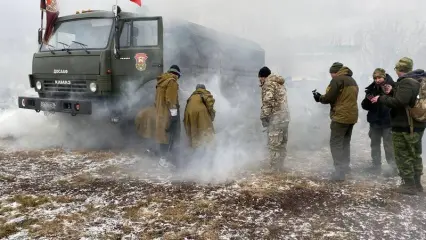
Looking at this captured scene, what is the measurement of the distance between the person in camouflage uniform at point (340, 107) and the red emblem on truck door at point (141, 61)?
299 cm

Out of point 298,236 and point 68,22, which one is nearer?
point 298,236

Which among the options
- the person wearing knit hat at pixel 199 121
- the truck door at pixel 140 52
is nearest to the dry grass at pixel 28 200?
the person wearing knit hat at pixel 199 121

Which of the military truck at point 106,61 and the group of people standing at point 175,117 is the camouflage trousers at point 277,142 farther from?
the military truck at point 106,61

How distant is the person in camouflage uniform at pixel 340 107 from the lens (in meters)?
4.66

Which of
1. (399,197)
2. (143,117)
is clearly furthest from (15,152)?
(399,197)

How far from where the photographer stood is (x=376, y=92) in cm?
512

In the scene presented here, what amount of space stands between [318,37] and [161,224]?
1139cm

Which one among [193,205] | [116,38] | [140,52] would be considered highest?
[116,38]

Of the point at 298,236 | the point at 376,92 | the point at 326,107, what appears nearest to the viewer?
the point at 298,236

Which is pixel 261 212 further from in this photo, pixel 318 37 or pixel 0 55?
pixel 0 55

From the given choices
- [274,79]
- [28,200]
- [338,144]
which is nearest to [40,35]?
[28,200]

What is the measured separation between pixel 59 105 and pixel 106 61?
3.63 ft

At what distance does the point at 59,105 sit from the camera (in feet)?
19.9

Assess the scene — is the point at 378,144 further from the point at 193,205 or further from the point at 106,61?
the point at 106,61
